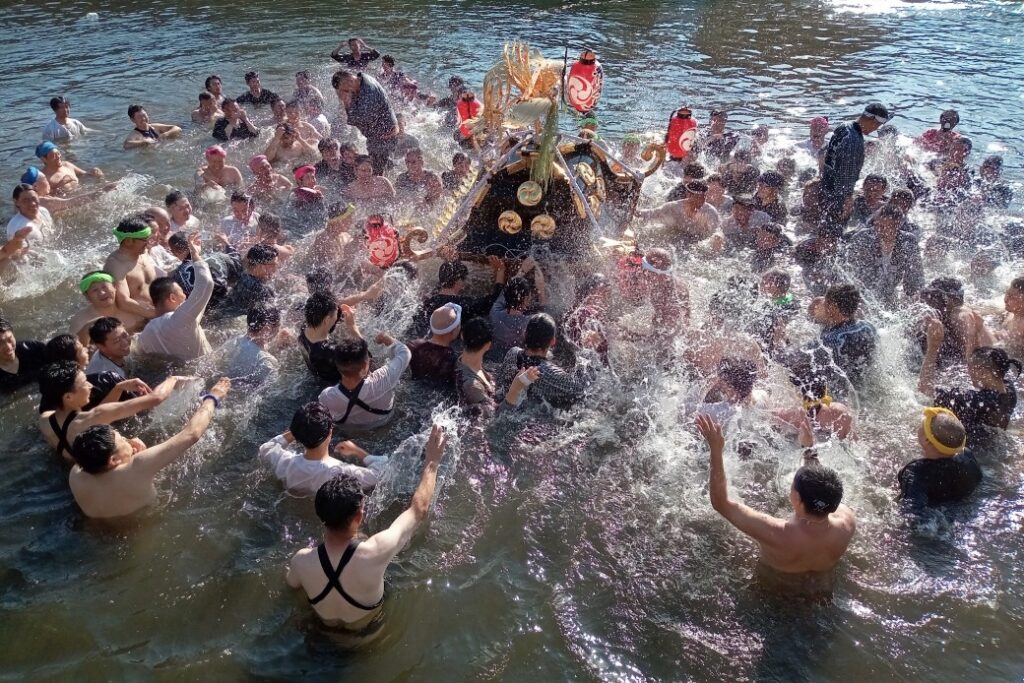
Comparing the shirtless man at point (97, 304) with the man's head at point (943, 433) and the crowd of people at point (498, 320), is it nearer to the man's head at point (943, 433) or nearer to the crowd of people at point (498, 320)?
the crowd of people at point (498, 320)

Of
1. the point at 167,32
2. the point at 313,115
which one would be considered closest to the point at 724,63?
the point at 313,115

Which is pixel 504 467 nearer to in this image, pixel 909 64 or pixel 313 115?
pixel 313 115

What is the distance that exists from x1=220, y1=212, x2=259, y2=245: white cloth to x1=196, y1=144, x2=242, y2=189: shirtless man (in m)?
1.96

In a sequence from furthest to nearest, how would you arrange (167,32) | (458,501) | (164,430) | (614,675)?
(167,32) → (164,430) → (458,501) → (614,675)

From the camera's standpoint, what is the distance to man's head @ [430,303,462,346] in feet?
19.0

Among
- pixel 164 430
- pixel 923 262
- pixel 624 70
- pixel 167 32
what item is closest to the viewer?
pixel 164 430

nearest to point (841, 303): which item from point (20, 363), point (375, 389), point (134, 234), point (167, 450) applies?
point (375, 389)

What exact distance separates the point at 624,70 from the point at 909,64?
6941mm

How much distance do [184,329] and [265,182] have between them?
4.84 metres

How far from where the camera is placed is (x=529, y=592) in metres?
4.57

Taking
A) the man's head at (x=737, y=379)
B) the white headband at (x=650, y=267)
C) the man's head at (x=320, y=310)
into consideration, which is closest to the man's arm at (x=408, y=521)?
the man's head at (x=320, y=310)

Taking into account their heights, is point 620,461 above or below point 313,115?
below

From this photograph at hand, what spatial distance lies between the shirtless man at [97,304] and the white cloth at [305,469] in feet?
8.06

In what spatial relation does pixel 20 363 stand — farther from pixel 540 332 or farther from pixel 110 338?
pixel 540 332
